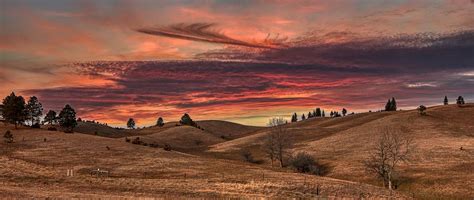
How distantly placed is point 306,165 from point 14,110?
241ft

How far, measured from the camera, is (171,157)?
82.6 meters

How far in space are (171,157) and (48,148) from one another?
2434cm

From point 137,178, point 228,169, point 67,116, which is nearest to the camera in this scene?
point 137,178

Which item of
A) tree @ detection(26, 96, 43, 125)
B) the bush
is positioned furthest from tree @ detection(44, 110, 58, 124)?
Result: the bush

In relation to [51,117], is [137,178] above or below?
below

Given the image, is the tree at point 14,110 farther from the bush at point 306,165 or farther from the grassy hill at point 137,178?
the bush at point 306,165

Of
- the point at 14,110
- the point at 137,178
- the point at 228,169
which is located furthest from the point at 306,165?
the point at 14,110

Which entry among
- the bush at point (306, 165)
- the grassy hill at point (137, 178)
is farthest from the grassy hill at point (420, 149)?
the grassy hill at point (137, 178)

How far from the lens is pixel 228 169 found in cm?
6862

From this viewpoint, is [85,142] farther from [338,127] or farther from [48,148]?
[338,127]

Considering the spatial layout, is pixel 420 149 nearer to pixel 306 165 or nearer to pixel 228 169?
pixel 306 165

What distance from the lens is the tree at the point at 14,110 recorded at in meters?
115

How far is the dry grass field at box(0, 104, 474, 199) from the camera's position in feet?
162

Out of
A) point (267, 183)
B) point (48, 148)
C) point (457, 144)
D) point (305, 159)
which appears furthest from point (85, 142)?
point (457, 144)
